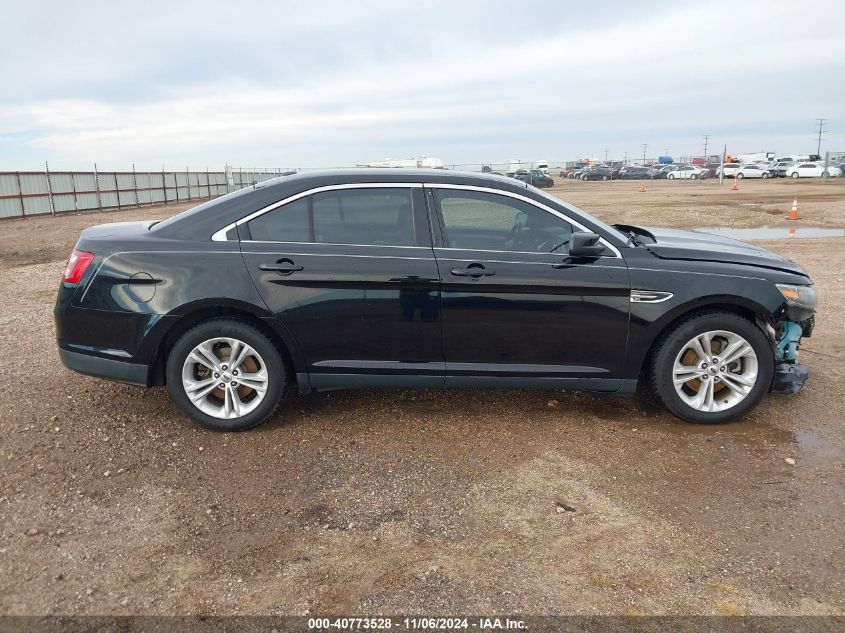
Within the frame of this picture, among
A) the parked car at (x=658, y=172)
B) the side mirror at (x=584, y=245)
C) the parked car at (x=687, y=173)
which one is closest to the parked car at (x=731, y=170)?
the parked car at (x=687, y=173)

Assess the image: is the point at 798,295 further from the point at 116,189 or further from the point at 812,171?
the point at 812,171

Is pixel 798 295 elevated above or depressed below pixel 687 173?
below

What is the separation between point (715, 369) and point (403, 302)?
2.12 metres

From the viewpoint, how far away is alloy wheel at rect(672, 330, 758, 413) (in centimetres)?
440

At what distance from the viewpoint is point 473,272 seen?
423 centimetres

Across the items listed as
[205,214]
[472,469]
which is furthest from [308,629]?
[205,214]

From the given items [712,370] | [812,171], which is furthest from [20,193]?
[812,171]

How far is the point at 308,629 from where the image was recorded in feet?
8.55

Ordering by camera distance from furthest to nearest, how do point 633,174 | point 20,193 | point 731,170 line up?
point 633,174 < point 731,170 < point 20,193

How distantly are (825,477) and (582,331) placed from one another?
159 centimetres

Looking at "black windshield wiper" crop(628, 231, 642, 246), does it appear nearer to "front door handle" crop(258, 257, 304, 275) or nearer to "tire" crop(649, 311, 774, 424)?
"tire" crop(649, 311, 774, 424)

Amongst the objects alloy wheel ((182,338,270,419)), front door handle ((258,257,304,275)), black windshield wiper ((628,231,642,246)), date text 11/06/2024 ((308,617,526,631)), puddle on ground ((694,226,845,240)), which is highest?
black windshield wiper ((628,231,642,246))

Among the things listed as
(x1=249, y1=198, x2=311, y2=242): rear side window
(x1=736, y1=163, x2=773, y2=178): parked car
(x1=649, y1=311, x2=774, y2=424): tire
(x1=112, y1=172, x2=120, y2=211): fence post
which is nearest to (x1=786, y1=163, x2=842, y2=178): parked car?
(x1=736, y1=163, x2=773, y2=178): parked car

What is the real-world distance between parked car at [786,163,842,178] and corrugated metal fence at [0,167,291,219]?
4255 centimetres
